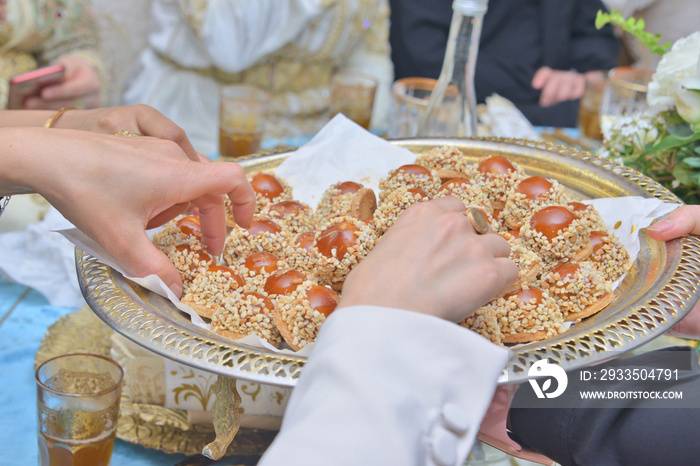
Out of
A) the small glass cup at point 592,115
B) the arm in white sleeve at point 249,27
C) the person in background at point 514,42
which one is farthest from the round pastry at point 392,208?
the person in background at point 514,42

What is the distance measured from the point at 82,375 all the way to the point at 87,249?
20 centimetres

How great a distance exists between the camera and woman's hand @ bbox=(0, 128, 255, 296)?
625 millimetres

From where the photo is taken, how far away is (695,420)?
635mm

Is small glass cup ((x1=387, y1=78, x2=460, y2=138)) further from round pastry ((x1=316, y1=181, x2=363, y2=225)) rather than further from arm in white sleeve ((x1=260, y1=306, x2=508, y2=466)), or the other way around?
arm in white sleeve ((x1=260, y1=306, x2=508, y2=466))

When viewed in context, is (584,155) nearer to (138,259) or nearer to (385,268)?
(385,268)

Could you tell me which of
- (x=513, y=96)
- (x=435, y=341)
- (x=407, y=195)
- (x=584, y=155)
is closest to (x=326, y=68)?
(x=513, y=96)

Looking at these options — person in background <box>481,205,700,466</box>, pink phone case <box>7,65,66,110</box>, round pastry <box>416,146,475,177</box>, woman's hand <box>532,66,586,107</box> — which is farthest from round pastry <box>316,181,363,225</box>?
woman's hand <box>532,66,586,107</box>

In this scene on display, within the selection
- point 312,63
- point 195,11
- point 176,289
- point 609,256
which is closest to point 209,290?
point 176,289

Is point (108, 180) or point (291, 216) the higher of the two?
point (108, 180)

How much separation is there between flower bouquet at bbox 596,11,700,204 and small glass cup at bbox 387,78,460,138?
0.31m

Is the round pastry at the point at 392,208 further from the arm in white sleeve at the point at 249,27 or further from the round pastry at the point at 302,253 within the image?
the arm in white sleeve at the point at 249,27

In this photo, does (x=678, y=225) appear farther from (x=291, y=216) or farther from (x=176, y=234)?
(x=176, y=234)

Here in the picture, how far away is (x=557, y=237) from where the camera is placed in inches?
30.1

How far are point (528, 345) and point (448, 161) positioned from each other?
1.38 feet
